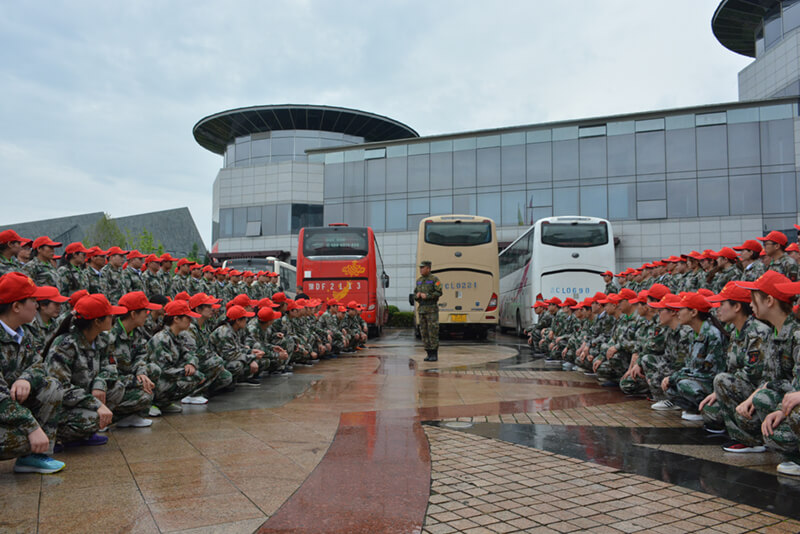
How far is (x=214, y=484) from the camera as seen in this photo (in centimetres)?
361

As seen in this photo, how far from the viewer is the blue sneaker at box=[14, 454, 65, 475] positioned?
379 cm

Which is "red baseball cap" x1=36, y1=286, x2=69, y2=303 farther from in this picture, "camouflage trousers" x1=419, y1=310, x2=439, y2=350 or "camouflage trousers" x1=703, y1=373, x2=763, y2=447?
"camouflage trousers" x1=419, y1=310, x2=439, y2=350

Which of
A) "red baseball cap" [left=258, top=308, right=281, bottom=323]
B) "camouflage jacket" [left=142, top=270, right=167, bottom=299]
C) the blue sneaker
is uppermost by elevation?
"camouflage jacket" [left=142, top=270, right=167, bottom=299]

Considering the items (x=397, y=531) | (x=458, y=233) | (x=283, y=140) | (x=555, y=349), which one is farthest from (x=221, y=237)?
(x=397, y=531)

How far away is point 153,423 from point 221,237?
105ft

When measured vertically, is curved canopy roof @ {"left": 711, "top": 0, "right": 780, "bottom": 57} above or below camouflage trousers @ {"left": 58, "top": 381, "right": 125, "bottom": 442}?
above

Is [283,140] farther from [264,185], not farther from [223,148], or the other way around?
[223,148]

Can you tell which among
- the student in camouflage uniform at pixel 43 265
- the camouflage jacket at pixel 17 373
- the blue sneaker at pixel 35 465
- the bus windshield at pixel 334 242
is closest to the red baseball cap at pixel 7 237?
the student in camouflage uniform at pixel 43 265

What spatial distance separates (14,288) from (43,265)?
546cm

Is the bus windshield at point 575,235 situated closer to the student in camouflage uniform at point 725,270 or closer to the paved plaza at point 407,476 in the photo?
the student in camouflage uniform at point 725,270

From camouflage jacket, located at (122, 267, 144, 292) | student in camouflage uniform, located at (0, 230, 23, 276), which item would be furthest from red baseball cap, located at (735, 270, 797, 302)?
camouflage jacket, located at (122, 267, 144, 292)

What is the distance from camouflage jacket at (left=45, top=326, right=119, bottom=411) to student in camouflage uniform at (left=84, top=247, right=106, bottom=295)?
5.43 metres

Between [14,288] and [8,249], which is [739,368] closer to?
[14,288]

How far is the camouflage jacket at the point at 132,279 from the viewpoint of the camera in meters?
10.5
